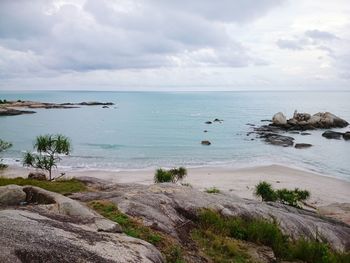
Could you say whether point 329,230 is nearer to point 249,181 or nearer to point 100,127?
point 249,181

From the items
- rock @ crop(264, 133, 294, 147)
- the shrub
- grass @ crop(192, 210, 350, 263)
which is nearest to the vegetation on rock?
the shrub

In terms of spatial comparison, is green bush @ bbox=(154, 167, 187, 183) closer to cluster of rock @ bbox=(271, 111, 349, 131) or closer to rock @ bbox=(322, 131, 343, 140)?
rock @ bbox=(322, 131, 343, 140)

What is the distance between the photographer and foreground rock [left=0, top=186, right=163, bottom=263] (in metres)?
8.56

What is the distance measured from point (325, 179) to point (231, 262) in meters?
43.1

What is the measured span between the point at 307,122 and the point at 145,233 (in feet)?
326

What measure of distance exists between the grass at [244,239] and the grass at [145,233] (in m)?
1.82

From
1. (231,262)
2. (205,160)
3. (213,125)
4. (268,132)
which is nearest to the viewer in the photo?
(231,262)

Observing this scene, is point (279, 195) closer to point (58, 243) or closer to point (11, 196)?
point (11, 196)

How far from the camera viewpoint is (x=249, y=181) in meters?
48.7

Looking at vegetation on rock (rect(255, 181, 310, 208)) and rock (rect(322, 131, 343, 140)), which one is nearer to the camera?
vegetation on rock (rect(255, 181, 310, 208))

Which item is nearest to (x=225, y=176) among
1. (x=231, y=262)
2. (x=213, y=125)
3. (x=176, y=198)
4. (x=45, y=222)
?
(x=176, y=198)

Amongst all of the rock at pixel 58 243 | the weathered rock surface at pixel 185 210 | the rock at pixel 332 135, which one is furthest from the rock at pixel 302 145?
the rock at pixel 58 243

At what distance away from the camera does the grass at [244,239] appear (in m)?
14.7

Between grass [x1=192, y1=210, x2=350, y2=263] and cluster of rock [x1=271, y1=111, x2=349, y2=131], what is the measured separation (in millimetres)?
90578
